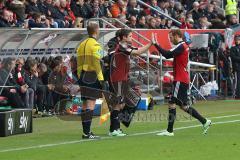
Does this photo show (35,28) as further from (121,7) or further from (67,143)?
(121,7)

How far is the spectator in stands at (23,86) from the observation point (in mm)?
21891

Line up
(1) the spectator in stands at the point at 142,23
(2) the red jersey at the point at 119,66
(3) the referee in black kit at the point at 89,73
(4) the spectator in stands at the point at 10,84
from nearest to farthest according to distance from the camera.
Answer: (3) the referee in black kit at the point at 89,73 → (2) the red jersey at the point at 119,66 → (4) the spectator in stands at the point at 10,84 → (1) the spectator in stands at the point at 142,23

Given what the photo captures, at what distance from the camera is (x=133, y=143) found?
14.9 meters

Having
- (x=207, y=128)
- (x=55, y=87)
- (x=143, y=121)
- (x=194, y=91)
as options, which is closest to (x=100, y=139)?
(x=207, y=128)

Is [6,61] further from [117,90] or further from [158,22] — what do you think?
[158,22]

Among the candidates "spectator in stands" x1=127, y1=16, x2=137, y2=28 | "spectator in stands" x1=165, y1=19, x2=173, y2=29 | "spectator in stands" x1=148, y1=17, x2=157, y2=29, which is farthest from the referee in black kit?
"spectator in stands" x1=165, y1=19, x2=173, y2=29

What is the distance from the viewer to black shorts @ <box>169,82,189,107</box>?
1636 centimetres

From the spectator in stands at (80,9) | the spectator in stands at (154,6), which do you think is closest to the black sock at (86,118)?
the spectator in stands at (80,9)

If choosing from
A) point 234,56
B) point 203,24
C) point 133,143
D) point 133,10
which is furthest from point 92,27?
point 203,24

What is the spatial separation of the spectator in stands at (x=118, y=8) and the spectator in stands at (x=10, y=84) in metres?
8.98

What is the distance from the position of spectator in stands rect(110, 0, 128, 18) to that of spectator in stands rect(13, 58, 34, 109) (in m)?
8.61

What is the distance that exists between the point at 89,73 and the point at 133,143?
195cm

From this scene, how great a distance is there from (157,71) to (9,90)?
661cm

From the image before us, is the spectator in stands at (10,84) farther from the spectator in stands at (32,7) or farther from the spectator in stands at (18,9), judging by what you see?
the spectator in stands at (32,7)
